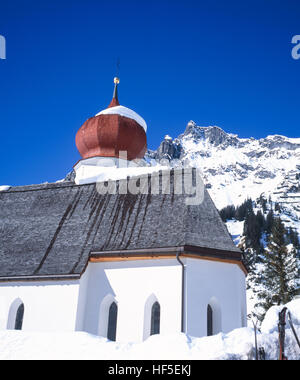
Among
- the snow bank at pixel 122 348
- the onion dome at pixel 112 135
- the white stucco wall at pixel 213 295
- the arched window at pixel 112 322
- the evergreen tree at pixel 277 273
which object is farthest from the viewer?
the evergreen tree at pixel 277 273

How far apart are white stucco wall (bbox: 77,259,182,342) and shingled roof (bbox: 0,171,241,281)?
2.20 feet

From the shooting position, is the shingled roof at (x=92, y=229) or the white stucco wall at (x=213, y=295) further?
the shingled roof at (x=92, y=229)

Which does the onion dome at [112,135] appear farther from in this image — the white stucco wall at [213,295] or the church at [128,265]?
the white stucco wall at [213,295]

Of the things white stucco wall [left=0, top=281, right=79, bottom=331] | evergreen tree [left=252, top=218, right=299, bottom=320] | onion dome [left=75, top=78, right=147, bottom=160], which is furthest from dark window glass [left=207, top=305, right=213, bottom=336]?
evergreen tree [left=252, top=218, right=299, bottom=320]

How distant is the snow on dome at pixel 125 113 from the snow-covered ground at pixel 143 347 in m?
17.4

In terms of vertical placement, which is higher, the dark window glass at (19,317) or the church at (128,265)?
the church at (128,265)

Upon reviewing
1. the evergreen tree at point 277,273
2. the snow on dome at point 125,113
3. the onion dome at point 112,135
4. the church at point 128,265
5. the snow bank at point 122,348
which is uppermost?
the snow on dome at point 125,113

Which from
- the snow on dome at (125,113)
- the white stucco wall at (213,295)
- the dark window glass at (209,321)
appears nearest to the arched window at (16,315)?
the white stucco wall at (213,295)

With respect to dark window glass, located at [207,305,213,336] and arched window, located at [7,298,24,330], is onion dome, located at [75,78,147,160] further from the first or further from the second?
dark window glass, located at [207,305,213,336]

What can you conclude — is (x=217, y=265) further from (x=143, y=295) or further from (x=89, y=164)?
(x=89, y=164)

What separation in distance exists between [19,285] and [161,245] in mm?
5612

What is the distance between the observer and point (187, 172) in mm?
18234

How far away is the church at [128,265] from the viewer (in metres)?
14.6

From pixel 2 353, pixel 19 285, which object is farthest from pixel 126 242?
pixel 2 353
